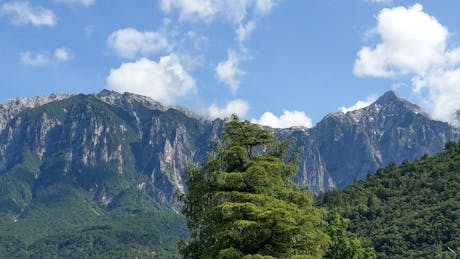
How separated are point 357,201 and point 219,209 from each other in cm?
11431

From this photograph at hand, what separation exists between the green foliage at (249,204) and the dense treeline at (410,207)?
64.7 metres

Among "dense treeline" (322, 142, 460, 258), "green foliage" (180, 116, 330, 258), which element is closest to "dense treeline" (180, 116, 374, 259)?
"green foliage" (180, 116, 330, 258)

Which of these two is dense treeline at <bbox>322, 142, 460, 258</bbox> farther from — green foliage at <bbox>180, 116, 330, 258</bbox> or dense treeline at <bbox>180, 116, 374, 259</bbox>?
green foliage at <bbox>180, 116, 330, 258</bbox>

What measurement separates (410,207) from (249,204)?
9920 centimetres

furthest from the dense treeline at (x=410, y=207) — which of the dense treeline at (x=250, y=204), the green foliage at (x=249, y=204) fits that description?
the green foliage at (x=249, y=204)

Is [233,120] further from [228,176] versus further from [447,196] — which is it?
[447,196]

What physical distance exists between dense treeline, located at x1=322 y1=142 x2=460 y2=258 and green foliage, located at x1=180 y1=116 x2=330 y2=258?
6466 centimetres

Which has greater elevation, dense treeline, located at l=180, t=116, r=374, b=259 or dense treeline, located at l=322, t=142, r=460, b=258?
dense treeline, located at l=322, t=142, r=460, b=258

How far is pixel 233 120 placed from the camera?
34031 millimetres

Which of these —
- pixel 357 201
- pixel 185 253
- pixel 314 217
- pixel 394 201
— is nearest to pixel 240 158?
pixel 314 217

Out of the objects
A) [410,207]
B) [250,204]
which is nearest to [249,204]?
[250,204]

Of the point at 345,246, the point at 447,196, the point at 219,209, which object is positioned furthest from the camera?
the point at 447,196

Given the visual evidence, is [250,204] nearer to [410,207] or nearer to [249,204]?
[249,204]

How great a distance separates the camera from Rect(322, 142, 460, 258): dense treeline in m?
102
